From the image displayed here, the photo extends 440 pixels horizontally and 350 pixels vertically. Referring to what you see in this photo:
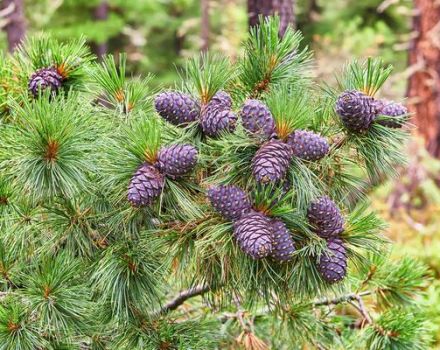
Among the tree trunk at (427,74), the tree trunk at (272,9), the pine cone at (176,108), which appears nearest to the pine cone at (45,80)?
the pine cone at (176,108)

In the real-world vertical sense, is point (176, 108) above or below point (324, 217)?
above

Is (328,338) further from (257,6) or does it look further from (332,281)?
(257,6)

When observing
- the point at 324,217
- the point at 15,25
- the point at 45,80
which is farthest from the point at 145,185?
the point at 15,25

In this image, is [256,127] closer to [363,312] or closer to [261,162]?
[261,162]

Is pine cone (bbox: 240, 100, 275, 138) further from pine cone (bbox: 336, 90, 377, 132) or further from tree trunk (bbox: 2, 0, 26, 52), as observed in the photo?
tree trunk (bbox: 2, 0, 26, 52)

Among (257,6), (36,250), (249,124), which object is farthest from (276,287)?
(257,6)
